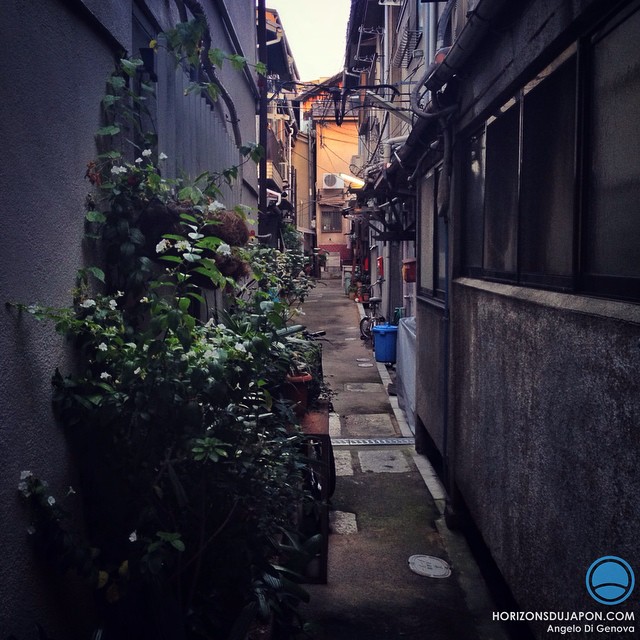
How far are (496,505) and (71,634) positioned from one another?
3.19m

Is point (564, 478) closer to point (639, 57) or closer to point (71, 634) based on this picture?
point (639, 57)

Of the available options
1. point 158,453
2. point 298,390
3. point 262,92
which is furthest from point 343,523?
point 262,92

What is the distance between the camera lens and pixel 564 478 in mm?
3266

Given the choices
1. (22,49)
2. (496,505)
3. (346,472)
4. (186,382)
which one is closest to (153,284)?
(186,382)

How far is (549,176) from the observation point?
3.86 metres

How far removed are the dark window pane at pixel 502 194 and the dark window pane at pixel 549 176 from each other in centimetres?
30

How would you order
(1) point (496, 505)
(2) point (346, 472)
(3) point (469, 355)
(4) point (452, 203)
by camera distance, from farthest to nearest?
(2) point (346, 472) < (4) point (452, 203) < (3) point (469, 355) < (1) point (496, 505)

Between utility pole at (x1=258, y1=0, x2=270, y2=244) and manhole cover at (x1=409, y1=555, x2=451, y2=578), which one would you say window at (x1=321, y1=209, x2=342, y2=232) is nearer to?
utility pole at (x1=258, y1=0, x2=270, y2=244)

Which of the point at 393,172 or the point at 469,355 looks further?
the point at 393,172

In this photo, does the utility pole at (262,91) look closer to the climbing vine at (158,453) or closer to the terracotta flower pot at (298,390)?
the terracotta flower pot at (298,390)

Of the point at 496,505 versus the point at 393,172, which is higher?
the point at 393,172

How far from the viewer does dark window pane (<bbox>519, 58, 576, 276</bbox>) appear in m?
3.53

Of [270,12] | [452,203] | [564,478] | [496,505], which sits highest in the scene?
[270,12]

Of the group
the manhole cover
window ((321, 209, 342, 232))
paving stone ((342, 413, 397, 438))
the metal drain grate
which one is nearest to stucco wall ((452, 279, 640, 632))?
the manhole cover
